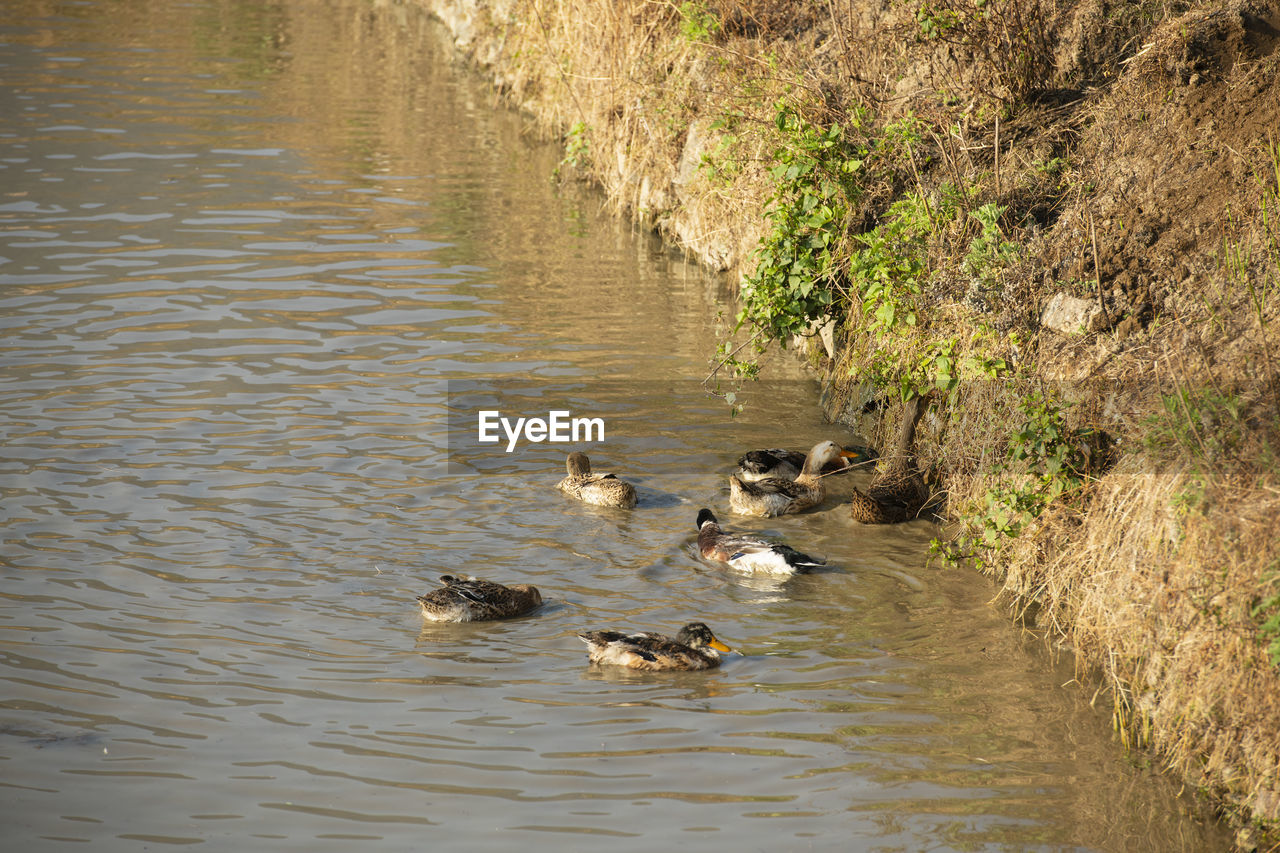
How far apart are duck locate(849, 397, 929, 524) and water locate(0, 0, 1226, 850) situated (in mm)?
214

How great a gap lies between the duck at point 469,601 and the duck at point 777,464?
2.82 m

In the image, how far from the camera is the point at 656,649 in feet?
23.1

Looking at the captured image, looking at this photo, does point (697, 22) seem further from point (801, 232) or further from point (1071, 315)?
point (1071, 315)

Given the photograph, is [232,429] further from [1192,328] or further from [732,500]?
[1192,328]

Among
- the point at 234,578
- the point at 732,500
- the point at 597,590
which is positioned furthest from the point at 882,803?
the point at 234,578

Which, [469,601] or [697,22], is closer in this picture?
[469,601]

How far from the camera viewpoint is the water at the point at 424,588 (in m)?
5.93

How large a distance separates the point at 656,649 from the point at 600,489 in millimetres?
2650

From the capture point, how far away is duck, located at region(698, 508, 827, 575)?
850 centimetres

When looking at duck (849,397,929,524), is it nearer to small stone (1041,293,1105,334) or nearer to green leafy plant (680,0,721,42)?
small stone (1041,293,1105,334)

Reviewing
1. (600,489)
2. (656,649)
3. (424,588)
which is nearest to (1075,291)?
(600,489)

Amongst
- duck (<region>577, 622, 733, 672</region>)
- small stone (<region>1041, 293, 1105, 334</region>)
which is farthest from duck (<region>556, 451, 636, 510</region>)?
small stone (<region>1041, 293, 1105, 334</region>)

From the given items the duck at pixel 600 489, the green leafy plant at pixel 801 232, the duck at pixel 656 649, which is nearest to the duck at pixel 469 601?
the duck at pixel 656 649

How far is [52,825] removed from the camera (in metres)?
5.63
